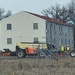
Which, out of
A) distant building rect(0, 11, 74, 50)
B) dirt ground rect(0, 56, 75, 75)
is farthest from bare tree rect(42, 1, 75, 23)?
dirt ground rect(0, 56, 75, 75)

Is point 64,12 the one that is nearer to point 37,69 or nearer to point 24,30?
point 24,30

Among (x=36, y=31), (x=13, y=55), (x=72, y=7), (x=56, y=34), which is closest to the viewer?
(x=13, y=55)

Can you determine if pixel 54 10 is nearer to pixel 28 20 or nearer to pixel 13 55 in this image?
pixel 28 20

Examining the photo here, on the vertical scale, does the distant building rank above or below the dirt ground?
above

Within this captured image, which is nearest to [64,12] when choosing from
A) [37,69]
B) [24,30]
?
[24,30]

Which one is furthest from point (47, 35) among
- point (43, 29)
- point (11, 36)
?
point (11, 36)

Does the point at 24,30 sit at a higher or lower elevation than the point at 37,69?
higher

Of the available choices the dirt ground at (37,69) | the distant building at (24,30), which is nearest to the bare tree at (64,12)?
the distant building at (24,30)

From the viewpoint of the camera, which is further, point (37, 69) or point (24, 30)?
point (24, 30)

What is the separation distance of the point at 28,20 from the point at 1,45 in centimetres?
704

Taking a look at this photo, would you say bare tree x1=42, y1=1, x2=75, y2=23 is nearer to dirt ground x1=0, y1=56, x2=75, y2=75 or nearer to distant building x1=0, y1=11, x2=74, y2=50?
distant building x1=0, y1=11, x2=74, y2=50

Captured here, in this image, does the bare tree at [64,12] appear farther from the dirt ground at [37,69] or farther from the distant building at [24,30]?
the dirt ground at [37,69]

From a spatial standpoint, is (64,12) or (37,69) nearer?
(37,69)

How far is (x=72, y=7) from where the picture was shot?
Answer: 98.3m
